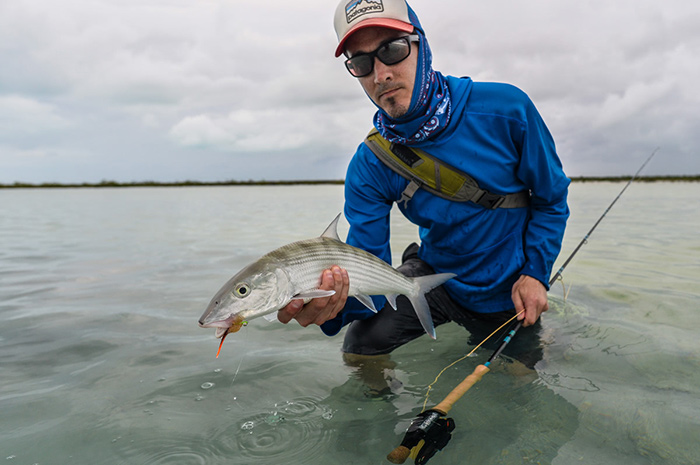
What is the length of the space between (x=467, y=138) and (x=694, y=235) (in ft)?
35.0

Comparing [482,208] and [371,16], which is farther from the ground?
[371,16]

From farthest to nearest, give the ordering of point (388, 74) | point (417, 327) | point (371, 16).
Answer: point (417, 327)
point (388, 74)
point (371, 16)

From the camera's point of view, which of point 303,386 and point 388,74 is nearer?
point 388,74

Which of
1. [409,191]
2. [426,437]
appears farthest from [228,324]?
[409,191]

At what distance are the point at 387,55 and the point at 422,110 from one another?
444mm

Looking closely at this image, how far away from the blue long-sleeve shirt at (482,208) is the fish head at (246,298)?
3.46ft

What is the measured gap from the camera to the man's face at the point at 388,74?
127 inches

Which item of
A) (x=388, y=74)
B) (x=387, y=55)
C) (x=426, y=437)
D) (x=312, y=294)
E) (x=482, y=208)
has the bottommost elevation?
(x=426, y=437)

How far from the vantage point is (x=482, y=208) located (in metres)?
3.52

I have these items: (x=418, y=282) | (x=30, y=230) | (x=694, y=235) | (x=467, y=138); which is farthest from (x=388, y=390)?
(x=30, y=230)

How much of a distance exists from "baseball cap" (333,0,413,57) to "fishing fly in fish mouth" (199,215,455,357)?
133cm

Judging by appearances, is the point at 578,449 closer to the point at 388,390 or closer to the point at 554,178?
the point at 388,390

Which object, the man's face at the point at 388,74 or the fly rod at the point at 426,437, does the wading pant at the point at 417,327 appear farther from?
the man's face at the point at 388,74

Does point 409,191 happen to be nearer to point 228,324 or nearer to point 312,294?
point 312,294
